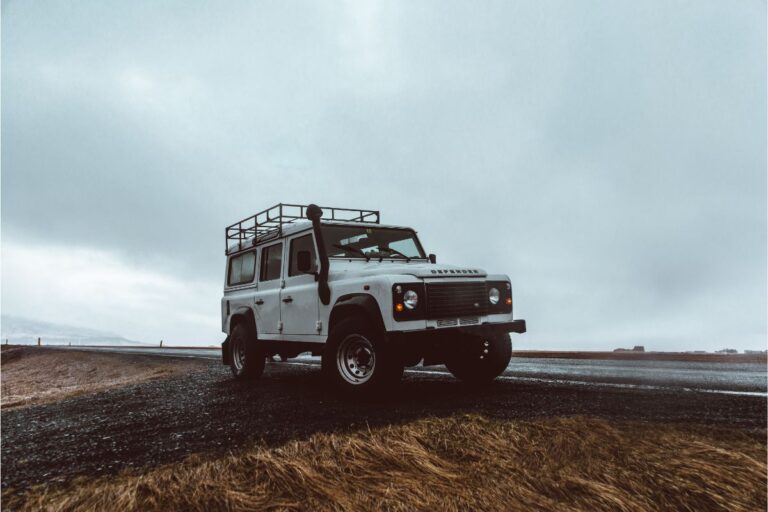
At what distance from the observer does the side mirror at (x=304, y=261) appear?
23.8 ft

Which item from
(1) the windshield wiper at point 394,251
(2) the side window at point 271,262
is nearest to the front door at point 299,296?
(2) the side window at point 271,262

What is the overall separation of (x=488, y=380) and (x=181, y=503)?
5.11 meters

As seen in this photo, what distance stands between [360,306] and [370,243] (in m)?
1.91

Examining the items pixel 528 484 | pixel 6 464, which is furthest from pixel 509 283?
pixel 6 464

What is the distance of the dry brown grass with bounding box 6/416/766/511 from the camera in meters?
3.13

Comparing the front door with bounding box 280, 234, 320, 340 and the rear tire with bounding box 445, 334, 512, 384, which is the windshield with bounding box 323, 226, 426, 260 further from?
the rear tire with bounding box 445, 334, 512, 384

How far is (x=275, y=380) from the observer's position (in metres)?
8.61

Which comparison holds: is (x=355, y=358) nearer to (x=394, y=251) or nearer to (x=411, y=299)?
(x=411, y=299)

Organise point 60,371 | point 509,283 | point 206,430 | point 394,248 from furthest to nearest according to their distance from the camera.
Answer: point 60,371 → point 394,248 → point 509,283 → point 206,430

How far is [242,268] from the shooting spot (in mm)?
9781

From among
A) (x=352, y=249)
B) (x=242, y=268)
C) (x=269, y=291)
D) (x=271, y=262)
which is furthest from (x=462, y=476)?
(x=242, y=268)

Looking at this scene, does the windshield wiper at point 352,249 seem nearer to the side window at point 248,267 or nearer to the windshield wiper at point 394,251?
the windshield wiper at point 394,251

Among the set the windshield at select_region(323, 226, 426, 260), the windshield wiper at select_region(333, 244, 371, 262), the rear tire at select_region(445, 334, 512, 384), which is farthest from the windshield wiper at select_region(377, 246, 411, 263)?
the rear tire at select_region(445, 334, 512, 384)

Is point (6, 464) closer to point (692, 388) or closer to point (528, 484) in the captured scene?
point (528, 484)
